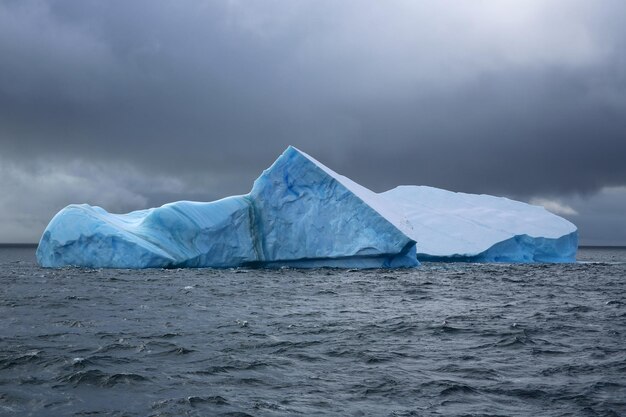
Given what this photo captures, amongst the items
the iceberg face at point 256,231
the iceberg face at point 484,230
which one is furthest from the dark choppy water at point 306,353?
the iceberg face at point 484,230

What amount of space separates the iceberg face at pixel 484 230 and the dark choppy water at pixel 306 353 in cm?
1508

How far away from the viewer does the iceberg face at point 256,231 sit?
2242 cm

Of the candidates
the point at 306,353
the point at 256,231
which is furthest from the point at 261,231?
the point at 306,353

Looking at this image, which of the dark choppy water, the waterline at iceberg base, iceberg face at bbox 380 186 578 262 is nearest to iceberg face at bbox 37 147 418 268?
the waterline at iceberg base

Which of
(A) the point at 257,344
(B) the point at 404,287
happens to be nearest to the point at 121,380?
(A) the point at 257,344

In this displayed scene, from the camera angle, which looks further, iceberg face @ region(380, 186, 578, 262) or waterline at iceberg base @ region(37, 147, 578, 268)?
iceberg face @ region(380, 186, 578, 262)

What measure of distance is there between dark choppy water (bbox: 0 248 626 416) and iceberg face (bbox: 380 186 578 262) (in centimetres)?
1508

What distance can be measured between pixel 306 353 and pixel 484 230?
24645 mm

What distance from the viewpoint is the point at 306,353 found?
8008mm

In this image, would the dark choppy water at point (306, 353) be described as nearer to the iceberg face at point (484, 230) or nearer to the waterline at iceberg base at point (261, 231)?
the waterline at iceberg base at point (261, 231)

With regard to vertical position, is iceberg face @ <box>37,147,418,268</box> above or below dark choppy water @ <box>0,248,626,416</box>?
above

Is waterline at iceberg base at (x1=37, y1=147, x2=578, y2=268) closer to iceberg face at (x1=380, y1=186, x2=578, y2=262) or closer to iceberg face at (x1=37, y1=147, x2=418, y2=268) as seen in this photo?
iceberg face at (x1=37, y1=147, x2=418, y2=268)

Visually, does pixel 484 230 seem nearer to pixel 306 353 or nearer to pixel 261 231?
pixel 261 231

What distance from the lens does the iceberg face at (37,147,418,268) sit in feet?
73.6
